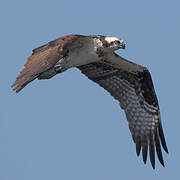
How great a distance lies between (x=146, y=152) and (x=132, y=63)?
2.21 meters

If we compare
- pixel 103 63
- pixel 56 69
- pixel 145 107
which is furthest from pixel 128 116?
pixel 56 69

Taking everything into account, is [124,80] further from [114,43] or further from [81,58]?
[81,58]

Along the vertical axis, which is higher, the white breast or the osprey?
the white breast

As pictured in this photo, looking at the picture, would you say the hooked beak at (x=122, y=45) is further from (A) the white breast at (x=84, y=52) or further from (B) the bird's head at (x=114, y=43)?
(A) the white breast at (x=84, y=52)

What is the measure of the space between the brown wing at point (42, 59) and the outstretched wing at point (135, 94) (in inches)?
82.6

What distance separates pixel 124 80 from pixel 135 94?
456 millimetres

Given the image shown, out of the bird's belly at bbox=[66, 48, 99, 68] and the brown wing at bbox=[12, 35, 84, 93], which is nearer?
the brown wing at bbox=[12, 35, 84, 93]

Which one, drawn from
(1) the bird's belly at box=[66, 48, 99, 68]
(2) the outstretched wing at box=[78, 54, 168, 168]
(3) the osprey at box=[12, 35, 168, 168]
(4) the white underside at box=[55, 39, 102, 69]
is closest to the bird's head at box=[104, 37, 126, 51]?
(3) the osprey at box=[12, 35, 168, 168]

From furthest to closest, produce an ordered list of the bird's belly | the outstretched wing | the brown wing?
the outstretched wing → the bird's belly → the brown wing

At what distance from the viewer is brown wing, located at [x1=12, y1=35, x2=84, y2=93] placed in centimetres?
1169

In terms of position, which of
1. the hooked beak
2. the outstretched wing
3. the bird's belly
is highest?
the hooked beak

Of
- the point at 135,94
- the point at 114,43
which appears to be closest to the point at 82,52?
the point at 114,43

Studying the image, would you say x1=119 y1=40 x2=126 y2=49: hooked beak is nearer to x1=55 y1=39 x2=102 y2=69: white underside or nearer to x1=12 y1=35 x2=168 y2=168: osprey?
x1=12 y1=35 x2=168 y2=168: osprey

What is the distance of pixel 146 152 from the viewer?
14602 mm
